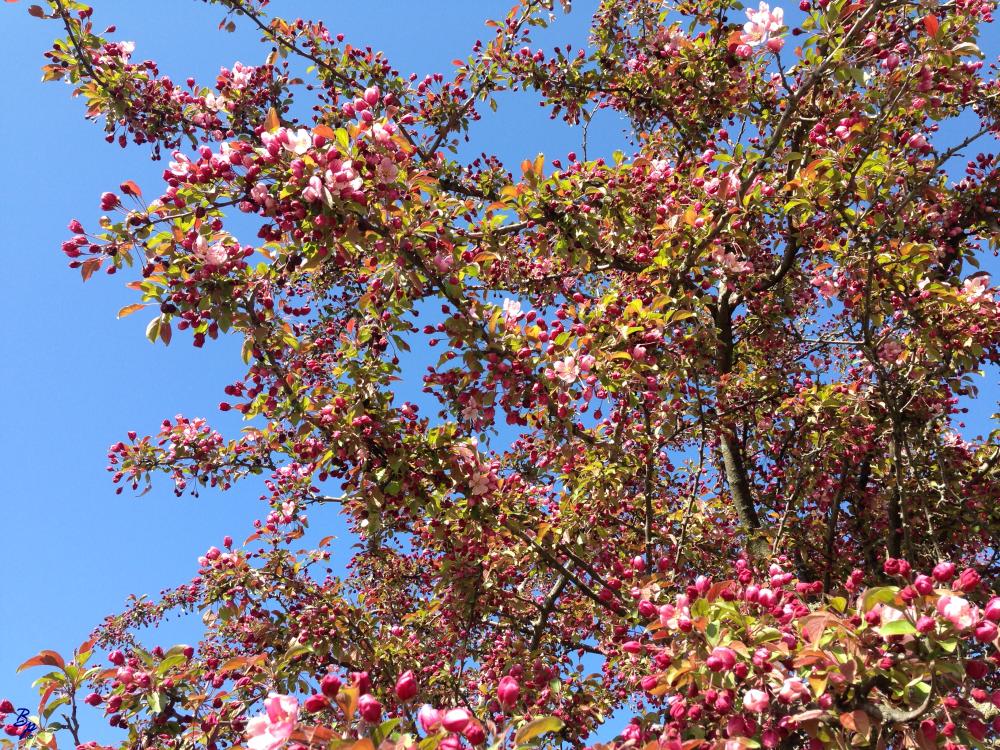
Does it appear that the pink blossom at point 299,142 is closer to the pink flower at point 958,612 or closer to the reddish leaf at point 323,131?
the reddish leaf at point 323,131

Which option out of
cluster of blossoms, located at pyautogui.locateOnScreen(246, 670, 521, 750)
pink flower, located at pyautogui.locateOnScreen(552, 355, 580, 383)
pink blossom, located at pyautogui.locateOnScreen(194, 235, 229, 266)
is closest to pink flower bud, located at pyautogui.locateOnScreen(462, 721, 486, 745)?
cluster of blossoms, located at pyautogui.locateOnScreen(246, 670, 521, 750)

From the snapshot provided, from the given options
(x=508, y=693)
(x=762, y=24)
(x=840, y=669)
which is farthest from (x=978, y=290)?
(x=508, y=693)

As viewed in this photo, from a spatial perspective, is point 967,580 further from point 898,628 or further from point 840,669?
point 840,669

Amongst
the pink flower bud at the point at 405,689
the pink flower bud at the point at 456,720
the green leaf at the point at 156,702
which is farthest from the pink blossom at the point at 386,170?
the green leaf at the point at 156,702

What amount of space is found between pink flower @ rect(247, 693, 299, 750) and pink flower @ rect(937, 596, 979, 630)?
1.52m

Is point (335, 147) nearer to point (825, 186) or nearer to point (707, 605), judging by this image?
point (707, 605)

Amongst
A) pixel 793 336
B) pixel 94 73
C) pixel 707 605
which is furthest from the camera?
pixel 793 336

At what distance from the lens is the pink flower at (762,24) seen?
315 cm

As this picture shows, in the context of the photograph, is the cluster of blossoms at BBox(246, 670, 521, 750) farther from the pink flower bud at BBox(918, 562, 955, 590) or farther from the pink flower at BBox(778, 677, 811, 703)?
the pink flower bud at BBox(918, 562, 955, 590)

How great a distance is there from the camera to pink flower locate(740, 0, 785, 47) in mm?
3146

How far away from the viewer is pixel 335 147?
Result: 7.82ft

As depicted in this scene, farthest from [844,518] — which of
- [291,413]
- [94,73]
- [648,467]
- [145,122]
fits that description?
[94,73]

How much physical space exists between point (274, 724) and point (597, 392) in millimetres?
1948

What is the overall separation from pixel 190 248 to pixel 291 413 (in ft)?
2.70
